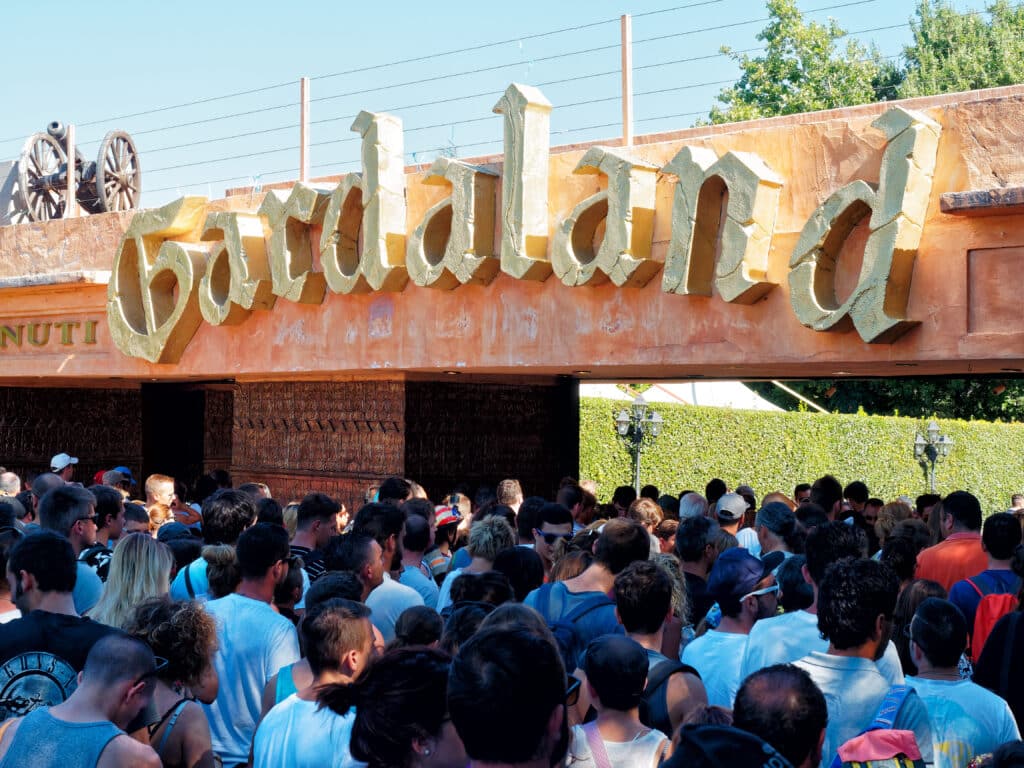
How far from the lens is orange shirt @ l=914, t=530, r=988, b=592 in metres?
7.07

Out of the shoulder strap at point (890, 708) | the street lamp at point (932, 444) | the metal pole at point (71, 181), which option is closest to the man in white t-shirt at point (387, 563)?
the shoulder strap at point (890, 708)

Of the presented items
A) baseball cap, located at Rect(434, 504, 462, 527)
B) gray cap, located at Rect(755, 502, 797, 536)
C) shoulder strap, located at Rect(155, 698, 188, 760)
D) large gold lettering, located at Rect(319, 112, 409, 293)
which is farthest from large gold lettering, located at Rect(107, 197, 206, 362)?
shoulder strap, located at Rect(155, 698, 188, 760)

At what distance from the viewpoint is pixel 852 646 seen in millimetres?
4191

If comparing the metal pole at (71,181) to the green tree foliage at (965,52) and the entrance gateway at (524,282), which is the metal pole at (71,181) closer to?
the entrance gateway at (524,282)

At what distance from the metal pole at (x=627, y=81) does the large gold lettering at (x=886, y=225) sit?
8.69 ft

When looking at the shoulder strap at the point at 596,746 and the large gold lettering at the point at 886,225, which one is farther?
the large gold lettering at the point at 886,225

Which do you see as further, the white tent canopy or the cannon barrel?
the white tent canopy

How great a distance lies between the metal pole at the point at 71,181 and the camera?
17.4m

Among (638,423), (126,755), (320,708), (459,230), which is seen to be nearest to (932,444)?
(638,423)

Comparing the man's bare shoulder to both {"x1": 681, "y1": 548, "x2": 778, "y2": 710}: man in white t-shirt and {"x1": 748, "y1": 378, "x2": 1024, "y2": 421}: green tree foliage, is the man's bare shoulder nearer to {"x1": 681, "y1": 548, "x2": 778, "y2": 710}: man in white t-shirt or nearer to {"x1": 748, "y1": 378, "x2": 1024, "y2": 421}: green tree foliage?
{"x1": 681, "y1": 548, "x2": 778, "y2": 710}: man in white t-shirt

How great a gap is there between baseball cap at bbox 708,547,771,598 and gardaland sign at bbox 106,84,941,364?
4153 mm

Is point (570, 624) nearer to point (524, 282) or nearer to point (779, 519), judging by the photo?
point (779, 519)

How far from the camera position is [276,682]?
4441 mm

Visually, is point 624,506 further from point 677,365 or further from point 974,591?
point 974,591
